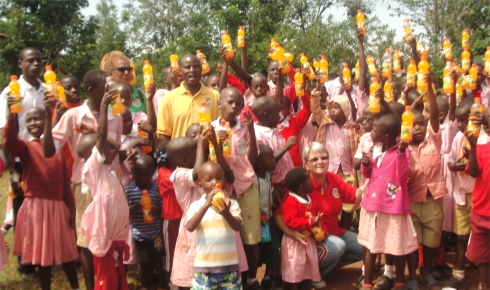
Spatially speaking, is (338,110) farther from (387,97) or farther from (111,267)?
(111,267)

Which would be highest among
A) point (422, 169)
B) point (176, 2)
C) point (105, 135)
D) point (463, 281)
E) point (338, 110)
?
point (176, 2)

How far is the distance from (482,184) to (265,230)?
1.99 m

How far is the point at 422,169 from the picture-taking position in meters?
4.82

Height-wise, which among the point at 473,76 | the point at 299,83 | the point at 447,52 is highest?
the point at 447,52

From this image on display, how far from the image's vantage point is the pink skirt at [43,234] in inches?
175

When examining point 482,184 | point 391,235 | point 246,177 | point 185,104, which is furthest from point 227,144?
point 482,184

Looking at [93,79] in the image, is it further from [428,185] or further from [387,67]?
[387,67]

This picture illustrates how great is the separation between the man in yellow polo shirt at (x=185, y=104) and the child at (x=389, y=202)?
172 centimetres

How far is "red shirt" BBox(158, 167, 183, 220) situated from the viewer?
178 inches

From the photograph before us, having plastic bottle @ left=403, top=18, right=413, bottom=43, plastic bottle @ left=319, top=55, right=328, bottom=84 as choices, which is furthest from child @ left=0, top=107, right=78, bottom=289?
plastic bottle @ left=403, top=18, right=413, bottom=43

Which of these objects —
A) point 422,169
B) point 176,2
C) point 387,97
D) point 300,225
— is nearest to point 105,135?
point 300,225

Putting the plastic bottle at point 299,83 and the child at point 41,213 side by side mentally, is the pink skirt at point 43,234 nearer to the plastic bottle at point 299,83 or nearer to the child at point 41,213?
the child at point 41,213

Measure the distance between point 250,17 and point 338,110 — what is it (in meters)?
12.4

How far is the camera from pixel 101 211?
13.2 ft
